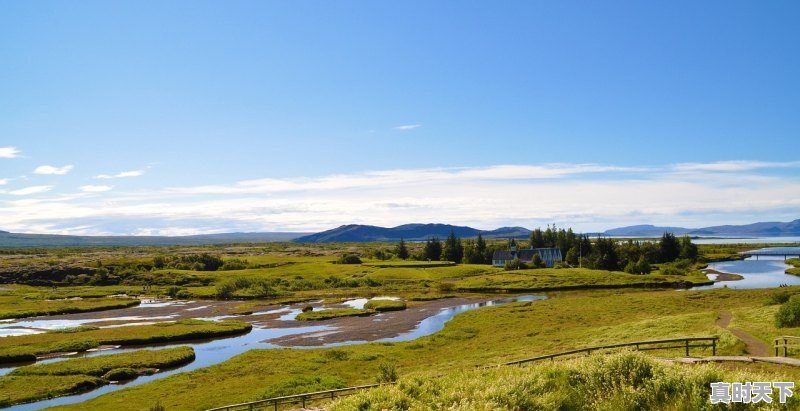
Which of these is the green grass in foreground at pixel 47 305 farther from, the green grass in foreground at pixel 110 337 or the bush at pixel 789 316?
the bush at pixel 789 316

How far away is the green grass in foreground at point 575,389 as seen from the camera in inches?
730

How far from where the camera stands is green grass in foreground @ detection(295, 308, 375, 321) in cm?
8262

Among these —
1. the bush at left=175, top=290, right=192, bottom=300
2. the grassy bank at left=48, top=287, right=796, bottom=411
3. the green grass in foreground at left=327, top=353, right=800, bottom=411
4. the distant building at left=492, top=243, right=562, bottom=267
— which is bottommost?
the bush at left=175, top=290, right=192, bottom=300

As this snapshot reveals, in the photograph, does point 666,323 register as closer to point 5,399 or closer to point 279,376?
point 279,376

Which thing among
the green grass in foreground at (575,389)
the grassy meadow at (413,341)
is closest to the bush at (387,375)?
the grassy meadow at (413,341)

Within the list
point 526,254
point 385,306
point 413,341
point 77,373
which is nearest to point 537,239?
point 526,254

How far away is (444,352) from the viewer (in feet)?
179

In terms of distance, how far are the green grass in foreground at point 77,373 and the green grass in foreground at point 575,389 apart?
37.4 metres

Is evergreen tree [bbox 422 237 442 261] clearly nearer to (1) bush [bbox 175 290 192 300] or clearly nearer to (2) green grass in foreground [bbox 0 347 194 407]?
(1) bush [bbox 175 290 192 300]

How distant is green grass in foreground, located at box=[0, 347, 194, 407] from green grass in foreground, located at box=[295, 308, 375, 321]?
2432 cm

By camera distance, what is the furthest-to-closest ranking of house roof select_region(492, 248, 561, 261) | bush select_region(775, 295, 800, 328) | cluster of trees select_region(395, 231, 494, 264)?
cluster of trees select_region(395, 231, 494, 264), house roof select_region(492, 248, 561, 261), bush select_region(775, 295, 800, 328)

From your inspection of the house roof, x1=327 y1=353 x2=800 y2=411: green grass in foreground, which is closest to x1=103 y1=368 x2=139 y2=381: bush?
x1=327 y1=353 x2=800 y2=411: green grass in foreground

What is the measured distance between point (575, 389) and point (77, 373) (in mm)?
48283

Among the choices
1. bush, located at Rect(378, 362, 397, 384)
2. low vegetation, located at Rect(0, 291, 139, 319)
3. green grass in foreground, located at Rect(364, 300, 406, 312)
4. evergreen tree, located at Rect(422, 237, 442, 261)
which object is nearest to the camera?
bush, located at Rect(378, 362, 397, 384)
